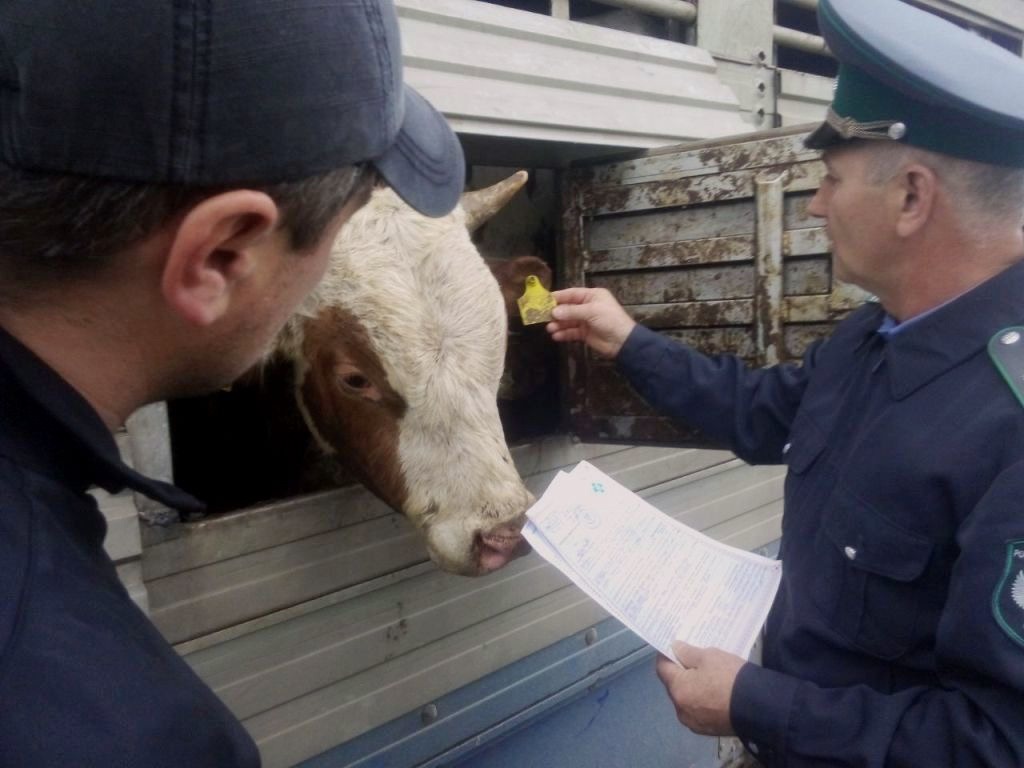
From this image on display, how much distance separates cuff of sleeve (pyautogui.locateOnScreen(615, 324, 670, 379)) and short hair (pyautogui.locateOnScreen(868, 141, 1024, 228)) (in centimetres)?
86

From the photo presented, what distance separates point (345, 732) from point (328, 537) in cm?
60

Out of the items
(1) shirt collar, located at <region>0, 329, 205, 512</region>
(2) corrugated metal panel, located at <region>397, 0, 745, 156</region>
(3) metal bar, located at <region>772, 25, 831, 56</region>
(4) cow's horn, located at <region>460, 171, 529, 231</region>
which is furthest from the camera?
(3) metal bar, located at <region>772, 25, 831, 56</region>

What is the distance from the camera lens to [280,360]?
2.22 metres

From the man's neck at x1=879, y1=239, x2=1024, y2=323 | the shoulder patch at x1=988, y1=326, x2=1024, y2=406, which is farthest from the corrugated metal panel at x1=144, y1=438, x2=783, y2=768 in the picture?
the shoulder patch at x1=988, y1=326, x2=1024, y2=406

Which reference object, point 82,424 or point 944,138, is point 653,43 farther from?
point 82,424

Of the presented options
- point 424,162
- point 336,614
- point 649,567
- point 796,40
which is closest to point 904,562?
point 649,567

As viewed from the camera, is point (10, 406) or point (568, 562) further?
point (568, 562)

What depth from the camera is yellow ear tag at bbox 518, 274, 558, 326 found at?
2332 millimetres

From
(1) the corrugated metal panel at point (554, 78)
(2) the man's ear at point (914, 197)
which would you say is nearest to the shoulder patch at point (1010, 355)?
(2) the man's ear at point (914, 197)

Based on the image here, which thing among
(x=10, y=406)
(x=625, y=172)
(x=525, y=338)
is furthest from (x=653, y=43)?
(x=10, y=406)

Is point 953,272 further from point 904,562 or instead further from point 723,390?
point 723,390

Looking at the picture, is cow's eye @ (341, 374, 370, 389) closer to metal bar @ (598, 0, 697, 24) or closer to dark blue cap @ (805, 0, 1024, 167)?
dark blue cap @ (805, 0, 1024, 167)

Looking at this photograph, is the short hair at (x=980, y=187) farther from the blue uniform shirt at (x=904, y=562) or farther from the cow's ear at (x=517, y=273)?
the cow's ear at (x=517, y=273)

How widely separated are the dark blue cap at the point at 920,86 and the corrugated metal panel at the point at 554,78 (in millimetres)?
911
